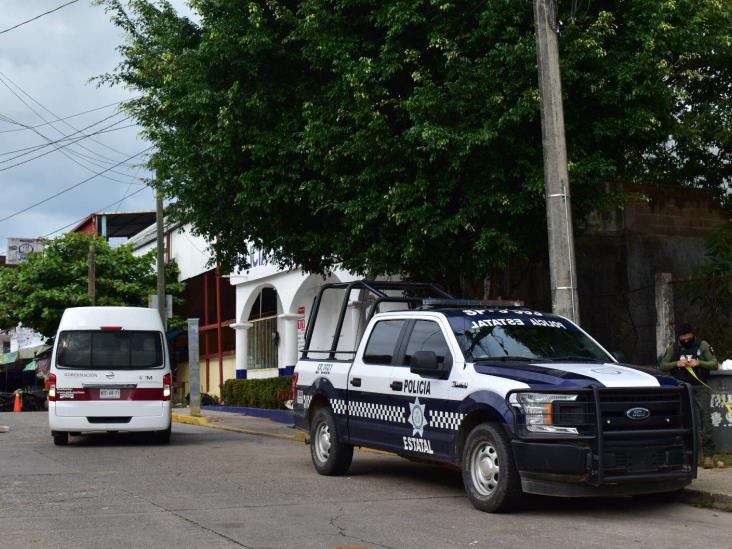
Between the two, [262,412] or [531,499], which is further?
[262,412]

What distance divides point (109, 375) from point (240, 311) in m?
13.6

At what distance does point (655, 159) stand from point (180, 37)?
9.26 metres

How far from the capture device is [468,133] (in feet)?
42.8

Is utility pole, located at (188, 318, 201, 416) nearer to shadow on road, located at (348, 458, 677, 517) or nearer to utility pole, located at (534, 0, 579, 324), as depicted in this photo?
shadow on road, located at (348, 458, 677, 517)

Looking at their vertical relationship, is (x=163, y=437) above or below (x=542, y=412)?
below

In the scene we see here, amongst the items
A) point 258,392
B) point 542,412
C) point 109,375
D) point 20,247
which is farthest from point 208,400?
point 542,412

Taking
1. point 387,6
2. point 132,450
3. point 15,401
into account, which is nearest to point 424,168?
point 387,6


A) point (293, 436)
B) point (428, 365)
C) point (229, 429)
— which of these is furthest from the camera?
point (229, 429)

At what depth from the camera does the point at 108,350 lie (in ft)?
55.6

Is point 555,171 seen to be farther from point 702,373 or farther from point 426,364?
point 426,364

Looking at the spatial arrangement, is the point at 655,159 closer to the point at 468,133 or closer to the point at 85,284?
the point at 468,133

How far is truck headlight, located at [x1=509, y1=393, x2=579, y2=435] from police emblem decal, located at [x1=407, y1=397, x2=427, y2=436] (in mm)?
1591

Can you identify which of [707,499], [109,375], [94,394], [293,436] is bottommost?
[707,499]

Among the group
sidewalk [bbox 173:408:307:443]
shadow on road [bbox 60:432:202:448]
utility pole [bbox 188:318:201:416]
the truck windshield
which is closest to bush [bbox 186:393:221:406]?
sidewalk [bbox 173:408:307:443]
